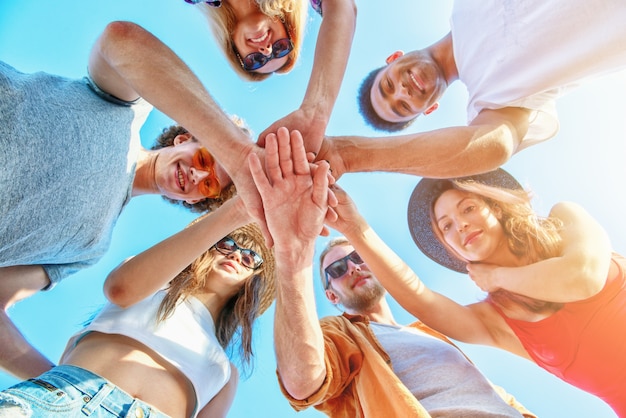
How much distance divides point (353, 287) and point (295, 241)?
4.42ft

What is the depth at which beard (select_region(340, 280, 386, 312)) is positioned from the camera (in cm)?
290

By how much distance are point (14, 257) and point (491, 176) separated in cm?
296

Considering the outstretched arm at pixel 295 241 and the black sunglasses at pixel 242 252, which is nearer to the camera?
the outstretched arm at pixel 295 241

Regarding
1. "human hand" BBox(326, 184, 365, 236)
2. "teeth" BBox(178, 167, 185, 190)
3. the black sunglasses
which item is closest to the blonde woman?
"human hand" BBox(326, 184, 365, 236)

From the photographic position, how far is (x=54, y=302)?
3322 mm

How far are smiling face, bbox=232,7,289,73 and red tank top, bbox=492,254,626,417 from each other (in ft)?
7.57

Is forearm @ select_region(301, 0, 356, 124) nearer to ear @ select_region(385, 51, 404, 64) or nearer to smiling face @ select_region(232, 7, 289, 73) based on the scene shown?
smiling face @ select_region(232, 7, 289, 73)

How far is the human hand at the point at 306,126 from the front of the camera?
70.9 inches

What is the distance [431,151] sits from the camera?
187 centimetres

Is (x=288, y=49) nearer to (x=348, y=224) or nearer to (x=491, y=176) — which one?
(x=348, y=224)

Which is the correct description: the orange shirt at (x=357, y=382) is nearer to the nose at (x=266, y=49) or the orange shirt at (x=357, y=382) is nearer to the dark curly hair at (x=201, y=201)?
the dark curly hair at (x=201, y=201)

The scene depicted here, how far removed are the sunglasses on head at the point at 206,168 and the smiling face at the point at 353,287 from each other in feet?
3.97

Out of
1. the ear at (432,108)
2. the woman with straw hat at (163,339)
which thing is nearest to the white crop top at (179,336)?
the woman with straw hat at (163,339)

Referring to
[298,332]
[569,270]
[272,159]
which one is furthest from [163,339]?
[569,270]
